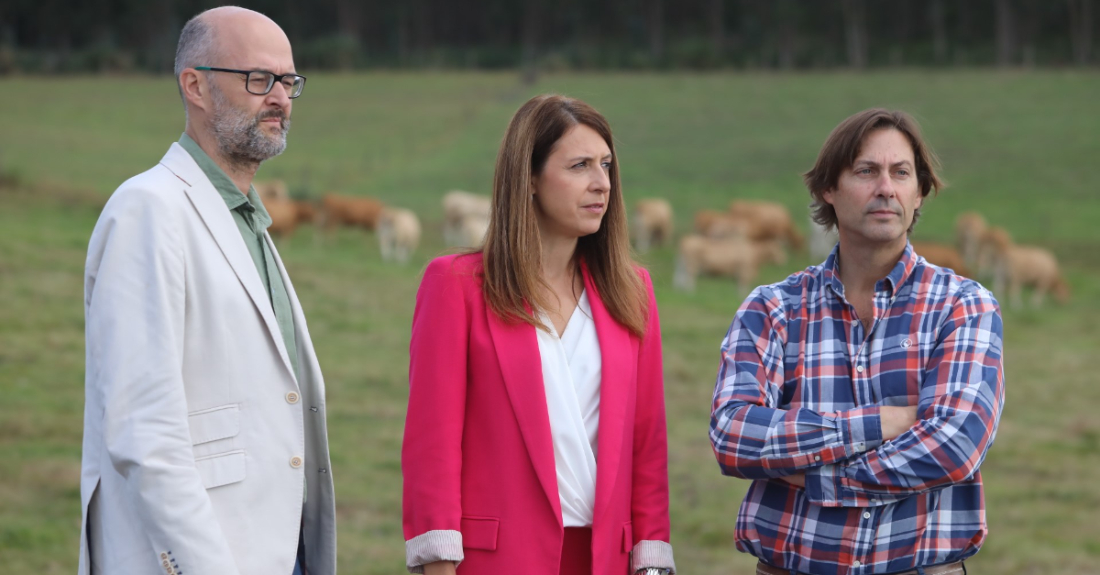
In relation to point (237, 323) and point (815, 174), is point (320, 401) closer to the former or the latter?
point (237, 323)

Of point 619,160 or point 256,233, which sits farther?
point 619,160

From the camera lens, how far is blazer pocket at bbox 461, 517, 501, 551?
2520 millimetres

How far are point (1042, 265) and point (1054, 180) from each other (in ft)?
29.1

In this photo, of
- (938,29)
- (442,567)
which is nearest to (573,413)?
(442,567)

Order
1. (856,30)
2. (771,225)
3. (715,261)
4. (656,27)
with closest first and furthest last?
1. (715,261)
2. (771,225)
3. (856,30)
4. (656,27)

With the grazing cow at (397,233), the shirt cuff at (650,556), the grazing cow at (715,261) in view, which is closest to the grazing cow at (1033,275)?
the grazing cow at (715,261)

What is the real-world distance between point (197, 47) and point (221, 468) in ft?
3.22

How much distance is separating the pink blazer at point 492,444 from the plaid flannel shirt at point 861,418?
11.9 inches

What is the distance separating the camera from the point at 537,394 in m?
2.55

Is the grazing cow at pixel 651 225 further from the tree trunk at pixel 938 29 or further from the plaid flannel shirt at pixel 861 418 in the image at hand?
the tree trunk at pixel 938 29

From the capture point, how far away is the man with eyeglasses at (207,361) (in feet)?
7.08

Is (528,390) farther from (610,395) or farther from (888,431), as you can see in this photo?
(888,431)

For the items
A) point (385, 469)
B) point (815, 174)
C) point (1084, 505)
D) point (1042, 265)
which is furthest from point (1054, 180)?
point (815, 174)

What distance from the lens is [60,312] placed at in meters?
10.3
